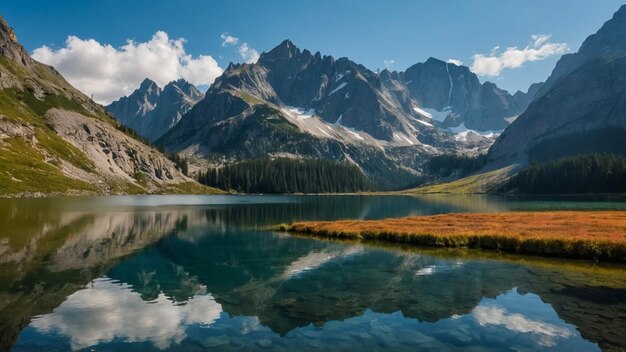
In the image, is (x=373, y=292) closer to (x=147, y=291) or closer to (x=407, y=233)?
(x=147, y=291)

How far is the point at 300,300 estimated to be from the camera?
28.8 m

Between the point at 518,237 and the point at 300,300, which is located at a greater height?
the point at 518,237

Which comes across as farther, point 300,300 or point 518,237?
point 518,237

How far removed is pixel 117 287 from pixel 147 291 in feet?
9.53

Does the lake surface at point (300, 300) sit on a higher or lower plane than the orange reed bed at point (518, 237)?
lower

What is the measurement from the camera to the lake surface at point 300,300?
68.7 ft

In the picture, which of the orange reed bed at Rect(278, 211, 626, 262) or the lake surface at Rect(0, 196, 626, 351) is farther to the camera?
the orange reed bed at Rect(278, 211, 626, 262)

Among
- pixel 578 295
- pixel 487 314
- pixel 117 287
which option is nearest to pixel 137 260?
pixel 117 287

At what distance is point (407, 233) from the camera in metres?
58.9

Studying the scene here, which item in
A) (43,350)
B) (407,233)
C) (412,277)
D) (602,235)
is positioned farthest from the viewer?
(407,233)

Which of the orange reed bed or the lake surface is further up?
the orange reed bed

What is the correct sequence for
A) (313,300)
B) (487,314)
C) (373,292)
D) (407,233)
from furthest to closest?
(407,233)
(373,292)
(313,300)
(487,314)

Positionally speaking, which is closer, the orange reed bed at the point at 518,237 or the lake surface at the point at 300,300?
the lake surface at the point at 300,300

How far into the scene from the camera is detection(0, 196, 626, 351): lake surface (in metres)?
21.0
